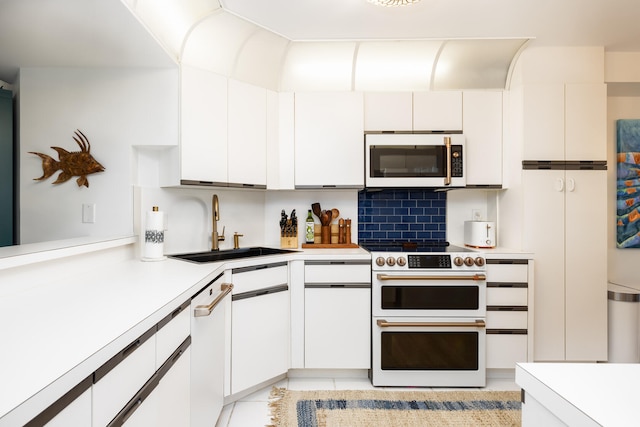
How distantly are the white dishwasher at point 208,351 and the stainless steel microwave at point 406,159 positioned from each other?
143 cm

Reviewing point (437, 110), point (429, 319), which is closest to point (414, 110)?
point (437, 110)

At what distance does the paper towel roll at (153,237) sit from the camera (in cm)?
218

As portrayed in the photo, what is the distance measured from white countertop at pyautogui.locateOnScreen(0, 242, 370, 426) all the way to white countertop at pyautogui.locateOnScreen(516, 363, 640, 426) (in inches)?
35.3

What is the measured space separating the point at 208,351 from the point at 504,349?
6.66 ft

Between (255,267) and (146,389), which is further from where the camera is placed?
(255,267)

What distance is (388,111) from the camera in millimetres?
2916

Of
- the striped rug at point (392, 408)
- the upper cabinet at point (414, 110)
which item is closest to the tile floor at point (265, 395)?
the striped rug at point (392, 408)

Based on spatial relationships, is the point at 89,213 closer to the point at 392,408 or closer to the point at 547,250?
the point at 392,408

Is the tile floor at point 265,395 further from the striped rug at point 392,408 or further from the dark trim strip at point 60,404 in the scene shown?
the dark trim strip at point 60,404

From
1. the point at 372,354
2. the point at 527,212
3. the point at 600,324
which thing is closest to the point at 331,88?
the point at 527,212

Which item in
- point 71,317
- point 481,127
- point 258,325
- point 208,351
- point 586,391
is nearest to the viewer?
point 586,391

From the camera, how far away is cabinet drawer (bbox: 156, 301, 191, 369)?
1.22 metres

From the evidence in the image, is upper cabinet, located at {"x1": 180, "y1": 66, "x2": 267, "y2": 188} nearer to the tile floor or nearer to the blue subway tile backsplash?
the blue subway tile backsplash

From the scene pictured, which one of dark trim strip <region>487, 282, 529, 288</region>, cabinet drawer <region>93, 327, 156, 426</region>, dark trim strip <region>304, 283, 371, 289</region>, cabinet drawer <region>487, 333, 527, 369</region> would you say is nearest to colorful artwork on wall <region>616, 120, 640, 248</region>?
dark trim strip <region>487, 282, 529, 288</region>
